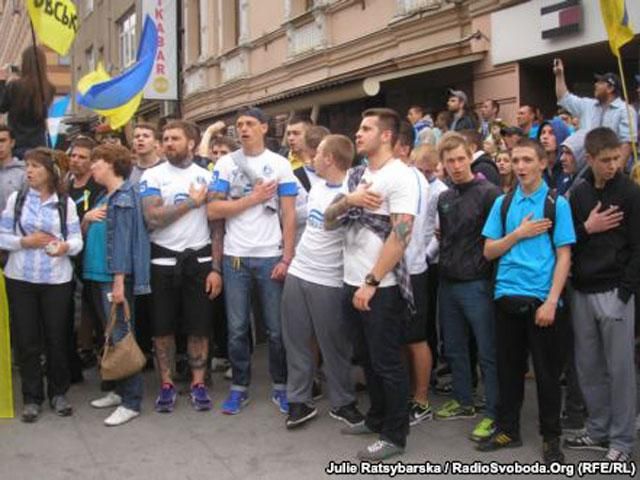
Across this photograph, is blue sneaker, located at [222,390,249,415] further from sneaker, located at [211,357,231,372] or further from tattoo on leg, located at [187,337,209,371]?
sneaker, located at [211,357,231,372]

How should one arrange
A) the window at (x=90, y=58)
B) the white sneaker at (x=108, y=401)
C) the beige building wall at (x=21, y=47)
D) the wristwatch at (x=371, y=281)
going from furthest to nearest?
the beige building wall at (x=21, y=47) → the window at (x=90, y=58) → the white sneaker at (x=108, y=401) → the wristwatch at (x=371, y=281)

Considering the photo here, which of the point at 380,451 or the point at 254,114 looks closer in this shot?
the point at 380,451

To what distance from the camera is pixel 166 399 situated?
5.45 m

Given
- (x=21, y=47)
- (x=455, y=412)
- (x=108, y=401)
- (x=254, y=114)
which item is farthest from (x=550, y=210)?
(x=21, y=47)

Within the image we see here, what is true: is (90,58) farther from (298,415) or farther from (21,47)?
(298,415)

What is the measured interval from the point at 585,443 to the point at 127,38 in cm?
2937

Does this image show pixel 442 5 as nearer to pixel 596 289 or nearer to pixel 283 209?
pixel 283 209

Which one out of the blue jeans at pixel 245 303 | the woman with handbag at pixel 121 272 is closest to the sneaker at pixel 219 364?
the blue jeans at pixel 245 303

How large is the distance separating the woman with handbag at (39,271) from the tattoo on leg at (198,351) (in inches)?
34.6

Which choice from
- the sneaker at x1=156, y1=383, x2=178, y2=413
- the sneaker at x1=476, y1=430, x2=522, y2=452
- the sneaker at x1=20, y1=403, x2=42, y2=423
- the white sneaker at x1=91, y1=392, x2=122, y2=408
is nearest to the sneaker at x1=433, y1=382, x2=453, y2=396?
the sneaker at x1=476, y1=430, x2=522, y2=452

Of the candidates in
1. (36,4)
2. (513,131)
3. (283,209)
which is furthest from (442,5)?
(283,209)

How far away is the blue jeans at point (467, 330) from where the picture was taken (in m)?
4.84

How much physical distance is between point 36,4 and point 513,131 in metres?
4.63

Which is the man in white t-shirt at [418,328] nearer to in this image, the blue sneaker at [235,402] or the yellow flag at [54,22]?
the blue sneaker at [235,402]
